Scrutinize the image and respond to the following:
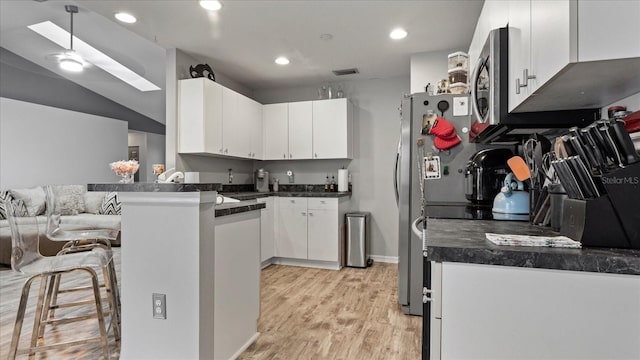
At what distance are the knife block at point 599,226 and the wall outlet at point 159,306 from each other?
1.74 meters

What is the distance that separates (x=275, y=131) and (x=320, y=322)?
108 inches

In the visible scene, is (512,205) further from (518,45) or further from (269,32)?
(269,32)

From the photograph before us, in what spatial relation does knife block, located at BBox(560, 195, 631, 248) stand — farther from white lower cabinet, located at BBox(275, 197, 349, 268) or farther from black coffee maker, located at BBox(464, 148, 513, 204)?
white lower cabinet, located at BBox(275, 197, 349, 268)

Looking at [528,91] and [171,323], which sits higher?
[528,91]

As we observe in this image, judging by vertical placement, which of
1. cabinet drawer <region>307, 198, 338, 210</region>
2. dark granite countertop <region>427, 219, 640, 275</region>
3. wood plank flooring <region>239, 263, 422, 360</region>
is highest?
dark granite countertop <region>427, 219, 640, 275</region>

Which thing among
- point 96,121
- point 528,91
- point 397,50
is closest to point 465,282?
point 528,91

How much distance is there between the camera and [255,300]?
87.5 inches

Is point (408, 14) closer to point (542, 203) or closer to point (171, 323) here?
point (542, 203)

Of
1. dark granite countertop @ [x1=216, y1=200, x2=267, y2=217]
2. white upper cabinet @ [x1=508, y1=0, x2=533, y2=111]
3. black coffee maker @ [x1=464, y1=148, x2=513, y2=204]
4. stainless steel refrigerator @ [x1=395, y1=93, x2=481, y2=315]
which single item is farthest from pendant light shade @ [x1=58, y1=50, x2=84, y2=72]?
white upper cabinet @ [x1=508, y1=0, x2=533, y2=111]

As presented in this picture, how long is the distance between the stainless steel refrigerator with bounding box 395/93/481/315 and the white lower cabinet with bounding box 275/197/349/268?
1.41 metres

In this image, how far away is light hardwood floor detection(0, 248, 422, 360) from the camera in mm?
2113

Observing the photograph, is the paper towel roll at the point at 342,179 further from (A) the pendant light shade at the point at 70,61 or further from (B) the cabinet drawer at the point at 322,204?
(A) the pendant light shade at the point at 70,61

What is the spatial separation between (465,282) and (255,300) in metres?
1.60

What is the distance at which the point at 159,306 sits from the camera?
1.74m
